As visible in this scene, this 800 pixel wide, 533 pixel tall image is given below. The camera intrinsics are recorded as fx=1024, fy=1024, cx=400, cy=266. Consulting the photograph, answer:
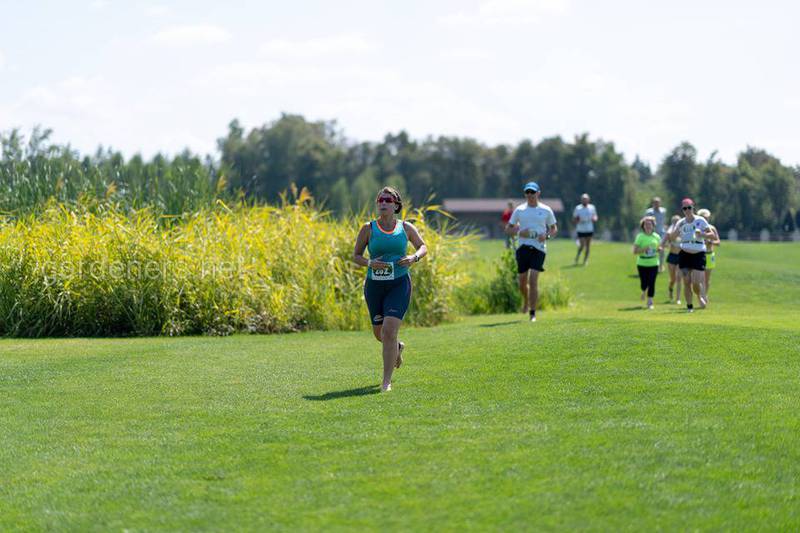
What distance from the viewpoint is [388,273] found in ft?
31.7

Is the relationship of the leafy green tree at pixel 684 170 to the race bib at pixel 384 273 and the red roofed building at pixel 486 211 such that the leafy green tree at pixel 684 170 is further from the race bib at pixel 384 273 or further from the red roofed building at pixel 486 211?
the race bib at pixel 384 273

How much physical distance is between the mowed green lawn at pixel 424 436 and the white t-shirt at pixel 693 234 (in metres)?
5.16

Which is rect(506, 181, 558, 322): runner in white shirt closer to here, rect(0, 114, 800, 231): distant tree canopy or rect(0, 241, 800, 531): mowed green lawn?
rect(0, 241, 800, 531): mowed green lawn

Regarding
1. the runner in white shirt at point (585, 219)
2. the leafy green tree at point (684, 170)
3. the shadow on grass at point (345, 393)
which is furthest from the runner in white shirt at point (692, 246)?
the leafy green tree at point (684, 170)

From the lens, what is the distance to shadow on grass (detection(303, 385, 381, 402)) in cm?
931

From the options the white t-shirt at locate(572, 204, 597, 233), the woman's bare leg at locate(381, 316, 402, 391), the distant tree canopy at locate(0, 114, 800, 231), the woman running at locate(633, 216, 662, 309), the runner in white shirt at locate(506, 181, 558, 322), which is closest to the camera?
the woman's bare leg at locate(381, 316, 402, 391)

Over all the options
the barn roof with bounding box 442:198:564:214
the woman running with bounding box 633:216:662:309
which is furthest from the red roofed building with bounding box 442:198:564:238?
the woman running with bounding box 633:216:662:309

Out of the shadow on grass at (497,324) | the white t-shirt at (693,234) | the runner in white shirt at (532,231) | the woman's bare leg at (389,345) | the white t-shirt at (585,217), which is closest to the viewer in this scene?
the woman's bare leg at (389,345)

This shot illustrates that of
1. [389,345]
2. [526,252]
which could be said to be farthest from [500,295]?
[389,345]

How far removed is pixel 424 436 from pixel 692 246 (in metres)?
11.7

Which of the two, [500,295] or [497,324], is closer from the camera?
[497,324]

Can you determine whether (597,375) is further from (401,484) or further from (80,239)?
(80,239)

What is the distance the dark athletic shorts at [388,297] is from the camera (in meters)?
9.62

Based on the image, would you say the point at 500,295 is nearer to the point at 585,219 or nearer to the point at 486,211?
the point at 585,219
